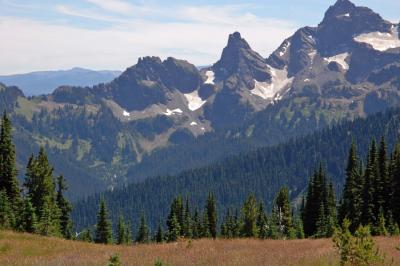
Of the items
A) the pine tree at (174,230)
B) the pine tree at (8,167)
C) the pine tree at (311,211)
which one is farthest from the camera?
the pine tree at (311,211)

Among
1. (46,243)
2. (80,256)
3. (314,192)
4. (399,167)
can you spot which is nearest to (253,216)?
(314,192)

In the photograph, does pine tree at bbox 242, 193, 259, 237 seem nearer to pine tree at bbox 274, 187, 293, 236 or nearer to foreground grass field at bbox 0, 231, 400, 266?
pine tree at bbox 274, 187, 293, 236

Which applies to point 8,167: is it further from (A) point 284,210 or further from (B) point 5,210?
(A) point 284,210

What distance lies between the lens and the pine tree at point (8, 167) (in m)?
69.4

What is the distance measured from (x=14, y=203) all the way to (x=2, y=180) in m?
3.13

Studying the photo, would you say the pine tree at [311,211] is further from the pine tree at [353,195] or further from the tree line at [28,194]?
the tree line at [28,194]

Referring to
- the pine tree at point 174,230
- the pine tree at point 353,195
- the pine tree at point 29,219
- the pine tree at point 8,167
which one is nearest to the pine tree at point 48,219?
the pine tree at point 29,219

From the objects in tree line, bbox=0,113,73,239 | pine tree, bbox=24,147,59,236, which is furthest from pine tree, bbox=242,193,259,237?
pine tree, bbox=24,147,59,236

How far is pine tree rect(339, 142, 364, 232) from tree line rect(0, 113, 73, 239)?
118 ft

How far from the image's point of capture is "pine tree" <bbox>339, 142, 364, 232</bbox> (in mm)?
70750

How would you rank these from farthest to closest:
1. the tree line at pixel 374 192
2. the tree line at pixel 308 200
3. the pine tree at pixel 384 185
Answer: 1. the pine tree at pixel 384 185
2. the tree line at pixel 374 192
3. the tree line at pixel 308 200

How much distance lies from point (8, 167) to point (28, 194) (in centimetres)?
718

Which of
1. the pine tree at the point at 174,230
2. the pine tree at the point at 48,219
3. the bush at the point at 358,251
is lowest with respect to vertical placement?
the pine tree at the point at 174,230

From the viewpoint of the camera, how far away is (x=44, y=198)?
74.4 meters
